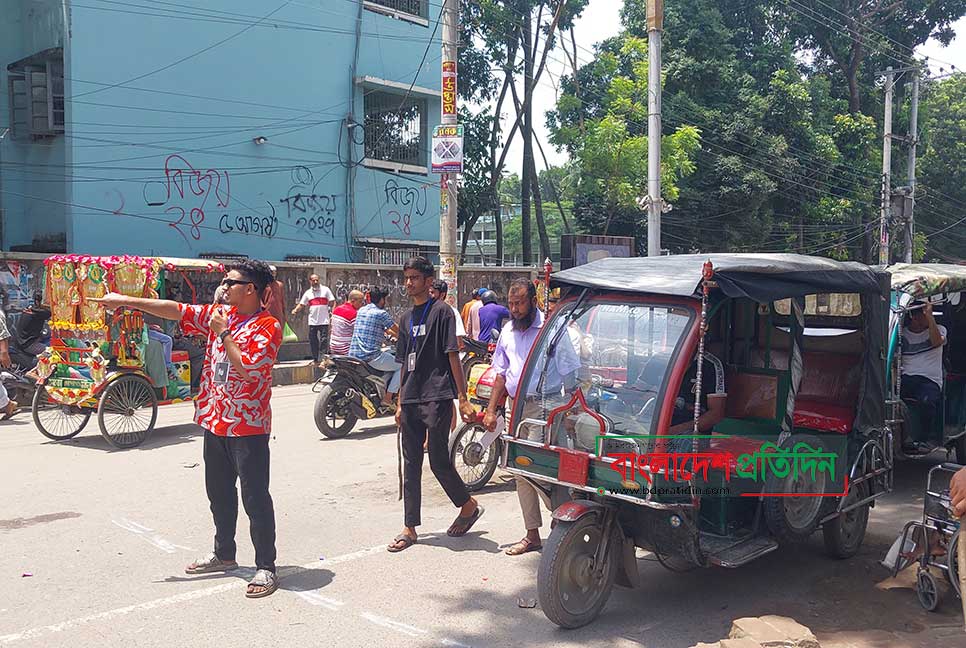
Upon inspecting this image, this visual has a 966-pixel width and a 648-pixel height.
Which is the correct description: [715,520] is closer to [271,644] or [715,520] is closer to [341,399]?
[271,644]

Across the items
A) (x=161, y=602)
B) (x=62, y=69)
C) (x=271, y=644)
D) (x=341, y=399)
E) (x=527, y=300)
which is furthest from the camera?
(x=62, y=69)

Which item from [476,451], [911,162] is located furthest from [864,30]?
[476,451]

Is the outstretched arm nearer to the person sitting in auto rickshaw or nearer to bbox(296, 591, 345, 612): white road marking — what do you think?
bbox(296, 591, 345, 612): white road marking

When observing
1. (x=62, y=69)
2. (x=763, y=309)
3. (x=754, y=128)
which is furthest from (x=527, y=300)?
(x=754, y=128)

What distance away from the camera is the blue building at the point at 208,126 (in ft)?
53.7

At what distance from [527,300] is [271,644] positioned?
2.87 m

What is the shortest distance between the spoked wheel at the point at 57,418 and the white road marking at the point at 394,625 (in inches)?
238

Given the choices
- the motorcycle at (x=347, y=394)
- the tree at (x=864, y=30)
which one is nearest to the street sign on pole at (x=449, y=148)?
the motorcycle at (x=347, y=394)

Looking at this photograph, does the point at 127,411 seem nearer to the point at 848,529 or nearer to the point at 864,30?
the point at 848,529

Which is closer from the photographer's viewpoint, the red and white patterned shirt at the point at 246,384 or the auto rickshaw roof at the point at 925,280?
the red and white patterned shirt at the point at 246,384

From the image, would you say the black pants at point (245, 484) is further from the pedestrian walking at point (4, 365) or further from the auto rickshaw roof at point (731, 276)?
the pedestrian walking at point (4, 365)

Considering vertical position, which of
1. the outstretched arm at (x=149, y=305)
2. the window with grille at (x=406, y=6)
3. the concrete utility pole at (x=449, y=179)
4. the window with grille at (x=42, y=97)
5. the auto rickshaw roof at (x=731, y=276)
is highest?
the window with grille at (x=406, y=6)

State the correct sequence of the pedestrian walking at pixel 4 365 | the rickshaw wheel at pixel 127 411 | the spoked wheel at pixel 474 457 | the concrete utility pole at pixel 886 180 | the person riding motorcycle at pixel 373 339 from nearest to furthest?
the spoked wheel at pixel 474 457 < the rickshaw wheel at pixel 127 411 < the person riding motorcycle at pixel 373 339 < the pedestrian walking at pixel 4 365 < the concrete utility pole at pixel 886 180

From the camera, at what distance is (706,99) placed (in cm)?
2680
